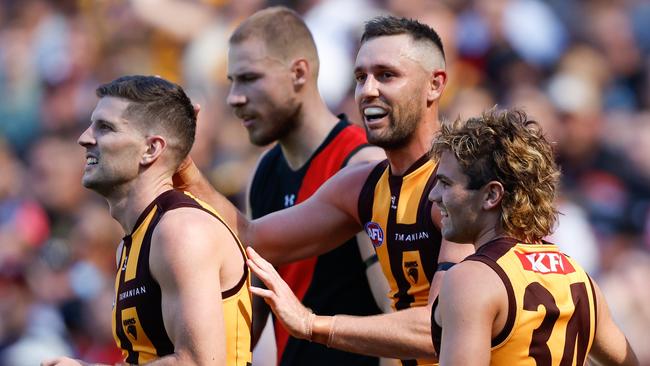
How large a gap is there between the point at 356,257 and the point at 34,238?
566cm

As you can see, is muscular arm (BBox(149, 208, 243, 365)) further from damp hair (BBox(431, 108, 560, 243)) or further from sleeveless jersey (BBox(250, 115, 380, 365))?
sleeveless jersey (BBox(250, 115, 380, 365))

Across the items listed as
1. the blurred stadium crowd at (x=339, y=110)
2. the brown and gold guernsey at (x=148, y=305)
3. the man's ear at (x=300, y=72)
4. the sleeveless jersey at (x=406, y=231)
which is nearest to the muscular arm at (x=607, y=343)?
the sleeveless jersey at (x=406, y=231)

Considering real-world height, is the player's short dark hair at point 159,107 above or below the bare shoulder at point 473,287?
above

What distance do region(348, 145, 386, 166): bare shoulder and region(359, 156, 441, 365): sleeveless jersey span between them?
2.32 feet

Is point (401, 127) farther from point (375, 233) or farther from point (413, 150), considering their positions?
point (375, 233)

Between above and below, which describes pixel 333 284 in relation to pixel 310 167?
below

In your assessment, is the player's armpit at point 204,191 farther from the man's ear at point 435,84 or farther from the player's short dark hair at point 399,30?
the man's ear at point 435,84

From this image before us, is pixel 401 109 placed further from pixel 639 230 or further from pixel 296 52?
pixel 639 230

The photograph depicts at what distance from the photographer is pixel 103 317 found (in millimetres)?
9961

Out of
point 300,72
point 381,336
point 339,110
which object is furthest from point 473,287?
point 339,110

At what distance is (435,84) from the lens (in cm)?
594

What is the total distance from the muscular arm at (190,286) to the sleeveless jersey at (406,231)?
97 centimetres

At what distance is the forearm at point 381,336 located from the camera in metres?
5.32

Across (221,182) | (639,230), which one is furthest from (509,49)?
(221,182)
